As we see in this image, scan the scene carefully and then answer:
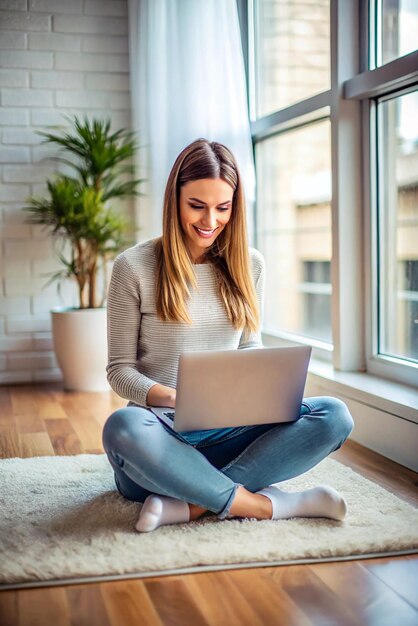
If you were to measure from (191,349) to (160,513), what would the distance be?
1.50ft

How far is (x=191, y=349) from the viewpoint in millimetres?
2260

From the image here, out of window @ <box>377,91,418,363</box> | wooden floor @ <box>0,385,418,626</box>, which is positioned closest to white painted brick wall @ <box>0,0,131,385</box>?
window @ <box>377,91,418,363</box>

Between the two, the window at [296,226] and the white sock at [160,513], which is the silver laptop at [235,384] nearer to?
the white sock at [160,513]

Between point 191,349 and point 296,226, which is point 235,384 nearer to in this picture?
point 191,349

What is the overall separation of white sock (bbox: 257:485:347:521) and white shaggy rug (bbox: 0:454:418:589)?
22 mm

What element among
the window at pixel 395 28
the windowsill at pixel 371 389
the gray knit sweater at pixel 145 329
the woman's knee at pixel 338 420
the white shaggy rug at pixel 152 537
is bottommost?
the white shaggy rug at pixel 152 537

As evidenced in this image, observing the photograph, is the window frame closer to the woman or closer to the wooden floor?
the woman

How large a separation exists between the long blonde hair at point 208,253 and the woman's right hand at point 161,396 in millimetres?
215

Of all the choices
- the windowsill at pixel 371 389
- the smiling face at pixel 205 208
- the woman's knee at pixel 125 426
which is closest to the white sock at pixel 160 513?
the woman's knee at pixel 125 426

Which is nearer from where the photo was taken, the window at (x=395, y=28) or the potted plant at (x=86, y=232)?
the window at (x=395, y=28)

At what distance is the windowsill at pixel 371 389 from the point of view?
107 inches

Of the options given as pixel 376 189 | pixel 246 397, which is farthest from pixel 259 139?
pixel 246 397

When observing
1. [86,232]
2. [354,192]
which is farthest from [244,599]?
[86,232]

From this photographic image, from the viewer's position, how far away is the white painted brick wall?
450 cm
